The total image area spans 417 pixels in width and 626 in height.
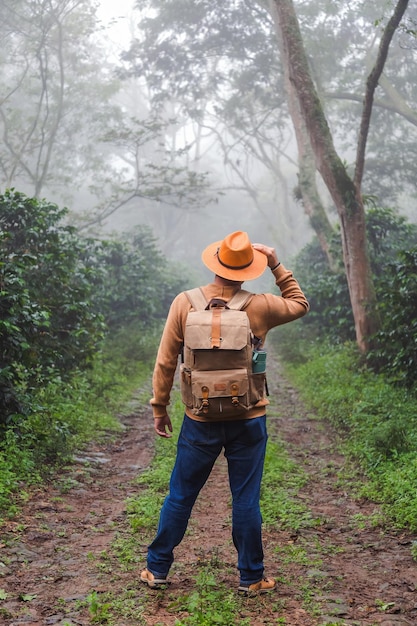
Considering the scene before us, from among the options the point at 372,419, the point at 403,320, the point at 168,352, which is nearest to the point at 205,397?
the point at 168,352

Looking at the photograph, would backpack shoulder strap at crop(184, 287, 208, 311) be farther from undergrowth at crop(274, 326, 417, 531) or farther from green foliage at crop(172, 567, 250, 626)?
undergrowth at crop(274, 326, 417, 531)

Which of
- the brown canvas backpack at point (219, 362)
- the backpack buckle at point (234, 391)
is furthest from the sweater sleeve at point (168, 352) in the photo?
the backpack buckle at point (234, 391)

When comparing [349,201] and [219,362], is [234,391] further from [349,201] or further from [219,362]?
[349,201]

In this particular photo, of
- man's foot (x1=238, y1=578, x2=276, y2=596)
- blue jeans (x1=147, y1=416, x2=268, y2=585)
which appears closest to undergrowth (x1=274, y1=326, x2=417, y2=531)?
man's foot (x1=238, y1=578, x2=276, y2=596)

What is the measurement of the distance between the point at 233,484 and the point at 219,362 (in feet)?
2.53

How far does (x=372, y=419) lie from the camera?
7.66m

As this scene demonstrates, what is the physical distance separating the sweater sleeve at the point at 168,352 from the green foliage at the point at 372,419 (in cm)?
227

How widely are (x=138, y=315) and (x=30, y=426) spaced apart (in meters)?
11.4

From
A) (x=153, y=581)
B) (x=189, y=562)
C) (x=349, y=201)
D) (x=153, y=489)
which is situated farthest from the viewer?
(x=349, y=201)

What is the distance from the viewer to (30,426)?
6.66m

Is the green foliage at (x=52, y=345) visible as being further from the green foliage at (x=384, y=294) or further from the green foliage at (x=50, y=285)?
the green foliage at (x=384, y=294)

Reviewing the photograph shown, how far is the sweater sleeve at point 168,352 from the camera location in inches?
150

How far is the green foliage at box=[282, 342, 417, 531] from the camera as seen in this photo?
545 centimetres

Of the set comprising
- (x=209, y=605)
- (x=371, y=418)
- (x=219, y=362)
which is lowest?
(x=209, y=605)
